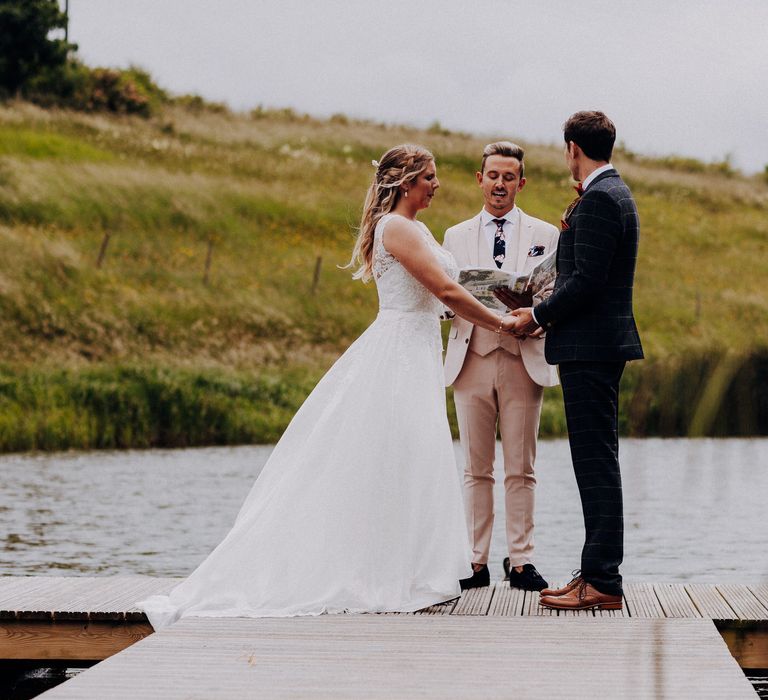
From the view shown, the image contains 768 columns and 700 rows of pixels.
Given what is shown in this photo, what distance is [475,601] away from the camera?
184 inches

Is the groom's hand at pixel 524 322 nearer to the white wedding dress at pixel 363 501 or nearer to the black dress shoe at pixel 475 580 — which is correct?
the white wedding dress at pixel 363 501

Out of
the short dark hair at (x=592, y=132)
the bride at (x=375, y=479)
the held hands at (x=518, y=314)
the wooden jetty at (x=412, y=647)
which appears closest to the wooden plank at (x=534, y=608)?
the wooden jetty at (x=412, y=647)

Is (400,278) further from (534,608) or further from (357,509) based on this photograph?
(534,608)

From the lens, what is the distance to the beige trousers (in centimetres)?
500

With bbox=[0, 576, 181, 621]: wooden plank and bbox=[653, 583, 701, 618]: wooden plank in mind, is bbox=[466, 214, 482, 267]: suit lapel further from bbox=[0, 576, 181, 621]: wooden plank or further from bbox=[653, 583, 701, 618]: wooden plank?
bbox=[0, 576, 181, 621]: wooden plank

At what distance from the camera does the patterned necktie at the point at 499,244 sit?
203 inches

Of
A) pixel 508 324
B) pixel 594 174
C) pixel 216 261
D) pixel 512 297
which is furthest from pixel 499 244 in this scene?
pixel 216 261

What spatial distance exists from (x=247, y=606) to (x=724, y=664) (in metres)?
1.82

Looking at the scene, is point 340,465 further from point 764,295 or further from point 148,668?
point 764,295

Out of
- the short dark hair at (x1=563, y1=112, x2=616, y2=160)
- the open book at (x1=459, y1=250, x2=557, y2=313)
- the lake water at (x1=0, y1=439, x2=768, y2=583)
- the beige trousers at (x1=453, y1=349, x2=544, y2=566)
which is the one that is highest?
the short dark hair at (x1=563, y1=112, x2=616, y2=160)

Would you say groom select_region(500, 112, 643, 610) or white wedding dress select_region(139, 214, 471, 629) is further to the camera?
white wedding dress select_region(139, 214, 471, 629)

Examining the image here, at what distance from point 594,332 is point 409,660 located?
1526 mm

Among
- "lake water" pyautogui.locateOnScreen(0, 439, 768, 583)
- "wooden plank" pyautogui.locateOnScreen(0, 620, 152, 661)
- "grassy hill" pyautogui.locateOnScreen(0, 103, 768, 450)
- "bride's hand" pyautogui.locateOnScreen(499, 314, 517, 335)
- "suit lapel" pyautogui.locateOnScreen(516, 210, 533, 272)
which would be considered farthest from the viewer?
"grassy hill" pyautogui.locateOnScreen(0, 103, 768, 450)

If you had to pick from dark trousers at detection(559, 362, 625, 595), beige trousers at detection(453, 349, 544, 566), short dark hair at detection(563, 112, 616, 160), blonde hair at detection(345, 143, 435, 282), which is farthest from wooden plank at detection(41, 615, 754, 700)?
short dark hair at detection(563, 112, 616, 160)
